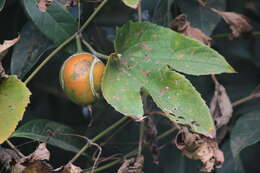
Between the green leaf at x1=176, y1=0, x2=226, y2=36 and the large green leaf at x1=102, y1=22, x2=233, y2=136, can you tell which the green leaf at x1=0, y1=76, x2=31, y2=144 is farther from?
the green leaf at x1=176, y1=0, x2=226, y2=36

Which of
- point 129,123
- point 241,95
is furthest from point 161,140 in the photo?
point 241,95

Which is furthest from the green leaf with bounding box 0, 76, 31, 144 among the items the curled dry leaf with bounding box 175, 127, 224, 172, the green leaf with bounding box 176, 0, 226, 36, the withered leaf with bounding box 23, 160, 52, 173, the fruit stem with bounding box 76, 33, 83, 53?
the green leaf with bounding box 176, 0, 226, 36

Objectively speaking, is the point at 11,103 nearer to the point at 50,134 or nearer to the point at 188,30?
the point at 50,134

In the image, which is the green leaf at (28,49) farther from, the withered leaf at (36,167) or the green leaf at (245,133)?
the green leaf at (245,133)

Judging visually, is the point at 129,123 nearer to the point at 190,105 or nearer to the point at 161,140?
the point at 161,140

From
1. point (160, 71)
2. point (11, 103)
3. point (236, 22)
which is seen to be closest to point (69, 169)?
point (11, 103)

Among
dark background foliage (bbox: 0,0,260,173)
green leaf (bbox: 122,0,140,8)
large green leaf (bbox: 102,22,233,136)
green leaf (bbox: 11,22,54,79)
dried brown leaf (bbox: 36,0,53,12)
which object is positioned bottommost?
dark background foliage (bbox: 0,0,260,173)
